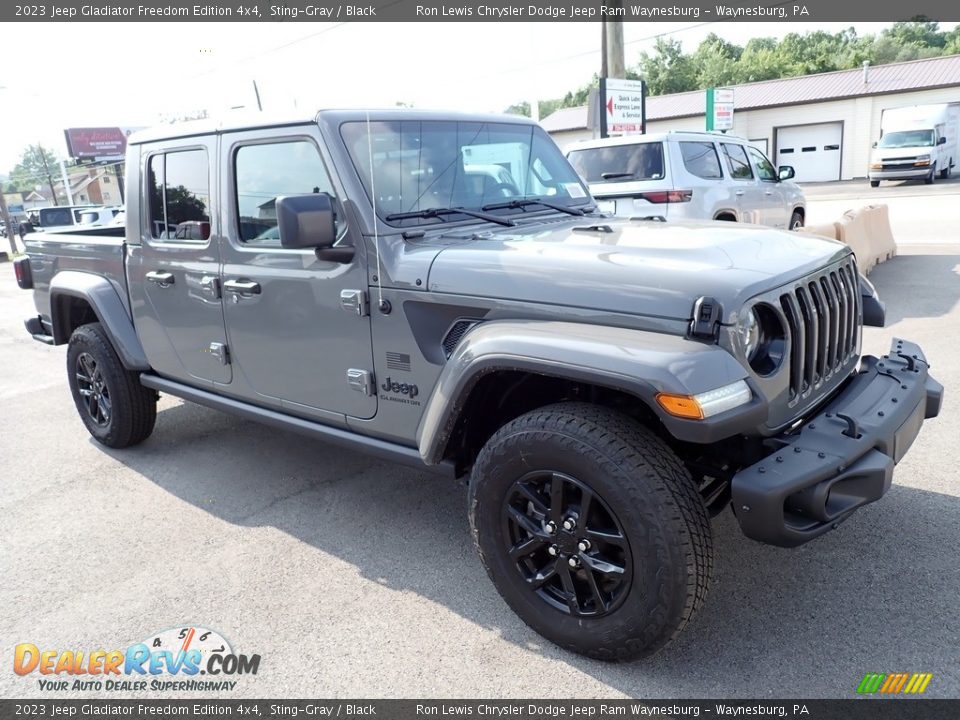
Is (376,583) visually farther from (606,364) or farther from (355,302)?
(606,364)

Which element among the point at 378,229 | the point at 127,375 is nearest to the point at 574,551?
the point at 378,229

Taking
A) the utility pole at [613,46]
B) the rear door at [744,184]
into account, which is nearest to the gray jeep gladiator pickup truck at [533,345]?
the rear door at [744,184]

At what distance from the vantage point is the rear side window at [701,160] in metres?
8.71

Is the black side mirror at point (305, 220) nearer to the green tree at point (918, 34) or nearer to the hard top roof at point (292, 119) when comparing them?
the hard top roof at point (292, 119)

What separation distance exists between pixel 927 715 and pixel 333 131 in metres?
3.11

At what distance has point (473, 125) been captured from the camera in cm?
379

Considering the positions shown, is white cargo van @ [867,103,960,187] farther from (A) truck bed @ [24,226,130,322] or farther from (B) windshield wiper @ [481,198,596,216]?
(A) truck bed @ [24,226,130,322]

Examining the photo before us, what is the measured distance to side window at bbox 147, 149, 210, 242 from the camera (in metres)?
3.91

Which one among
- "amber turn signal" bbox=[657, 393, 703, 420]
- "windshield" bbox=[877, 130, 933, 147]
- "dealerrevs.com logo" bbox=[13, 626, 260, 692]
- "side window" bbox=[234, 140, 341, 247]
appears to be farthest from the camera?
"windshield" bbox=[877, 130, 933, 147]

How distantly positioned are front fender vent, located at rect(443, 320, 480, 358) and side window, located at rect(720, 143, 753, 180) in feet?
24.0

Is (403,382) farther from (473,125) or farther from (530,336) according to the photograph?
(473,125)

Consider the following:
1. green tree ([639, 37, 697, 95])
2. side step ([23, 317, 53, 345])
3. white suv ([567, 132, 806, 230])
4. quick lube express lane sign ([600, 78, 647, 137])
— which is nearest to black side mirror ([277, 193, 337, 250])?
side step ([23, 317, 53, 345])

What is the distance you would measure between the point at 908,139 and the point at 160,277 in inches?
1170

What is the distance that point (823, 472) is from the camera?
2.37 meters
